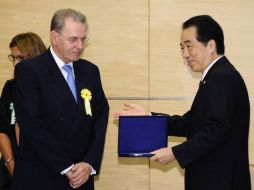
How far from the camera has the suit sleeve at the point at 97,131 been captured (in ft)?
9.39

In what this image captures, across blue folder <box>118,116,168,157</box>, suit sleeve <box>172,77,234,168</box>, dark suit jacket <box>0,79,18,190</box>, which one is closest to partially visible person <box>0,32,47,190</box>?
dark suit jacket <box>0,79,18,190</box>

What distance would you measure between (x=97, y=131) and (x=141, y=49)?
1.51m

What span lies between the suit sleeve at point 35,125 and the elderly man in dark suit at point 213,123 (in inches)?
22.0

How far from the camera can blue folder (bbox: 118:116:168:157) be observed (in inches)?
110

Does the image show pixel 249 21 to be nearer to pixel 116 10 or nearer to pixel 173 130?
pixel 116 10

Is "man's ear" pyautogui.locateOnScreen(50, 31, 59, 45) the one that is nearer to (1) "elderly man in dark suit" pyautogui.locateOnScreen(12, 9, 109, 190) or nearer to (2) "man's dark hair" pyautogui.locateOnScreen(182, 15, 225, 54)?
(1) "elderly man in dark suit" pyautogui.locateOnScreen(12, 9, 109, 190)

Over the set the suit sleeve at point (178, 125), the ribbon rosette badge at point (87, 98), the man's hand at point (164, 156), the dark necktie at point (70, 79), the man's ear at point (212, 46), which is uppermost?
the man's ear at point (212, 46)

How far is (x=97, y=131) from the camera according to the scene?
296cm

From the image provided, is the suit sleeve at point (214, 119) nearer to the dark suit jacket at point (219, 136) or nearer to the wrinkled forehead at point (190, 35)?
the dark suit jacket at point (219, 136)

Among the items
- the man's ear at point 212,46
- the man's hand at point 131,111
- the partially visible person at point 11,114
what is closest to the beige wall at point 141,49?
the partially visible person at point 11,114

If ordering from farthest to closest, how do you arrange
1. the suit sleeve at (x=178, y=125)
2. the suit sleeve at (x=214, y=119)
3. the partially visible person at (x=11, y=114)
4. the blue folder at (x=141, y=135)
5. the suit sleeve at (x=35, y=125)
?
the partially visible person at (x=11, y=114)
the suit sleeve at (x=178, y=125)
the blue folder at (x=141, y=135)
the suit sleeve at (x=35, y=125)
the suit sleeve at (x=214, y=119)

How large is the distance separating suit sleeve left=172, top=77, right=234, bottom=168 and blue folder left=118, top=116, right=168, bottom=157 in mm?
291

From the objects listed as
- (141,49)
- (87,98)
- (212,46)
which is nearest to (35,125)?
(87,98)

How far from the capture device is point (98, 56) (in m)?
4.34
